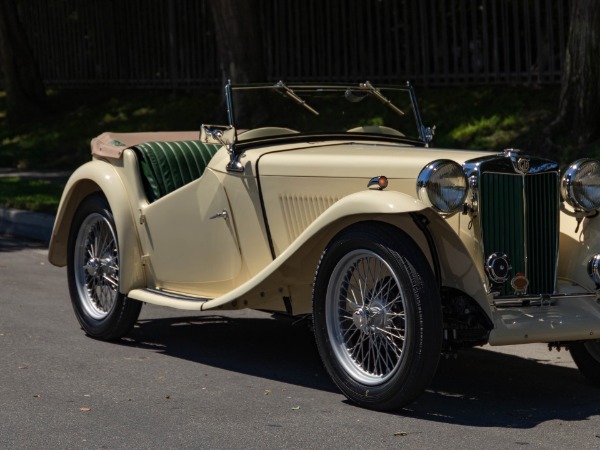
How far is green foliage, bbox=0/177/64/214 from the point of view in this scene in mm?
13180

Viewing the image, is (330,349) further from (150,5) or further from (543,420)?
(150,5)

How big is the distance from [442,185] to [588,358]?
148 centimetres

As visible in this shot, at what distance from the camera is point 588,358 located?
21.2ft

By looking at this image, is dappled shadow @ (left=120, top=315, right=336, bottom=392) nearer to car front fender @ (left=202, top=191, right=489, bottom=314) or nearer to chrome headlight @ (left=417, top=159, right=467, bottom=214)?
car front fender @ (left=202, top=191, right=489, bottom=314)

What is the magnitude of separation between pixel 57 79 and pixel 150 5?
3.80 meters

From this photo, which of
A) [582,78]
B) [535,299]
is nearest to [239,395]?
[535,299]

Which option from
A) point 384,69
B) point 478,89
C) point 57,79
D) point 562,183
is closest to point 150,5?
point 57,79

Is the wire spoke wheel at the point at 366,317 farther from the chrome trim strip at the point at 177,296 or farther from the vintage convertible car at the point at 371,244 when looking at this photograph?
the chrome trim strip at the point at 177,296

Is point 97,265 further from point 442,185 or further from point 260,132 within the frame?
point 442,185

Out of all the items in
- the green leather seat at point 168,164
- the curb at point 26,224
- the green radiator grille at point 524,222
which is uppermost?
the green leather seat at point 168,164

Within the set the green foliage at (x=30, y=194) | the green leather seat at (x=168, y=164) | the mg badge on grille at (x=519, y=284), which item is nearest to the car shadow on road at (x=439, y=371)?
the mg badge on grille at (x=519, y=284)

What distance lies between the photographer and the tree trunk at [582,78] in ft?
41.0

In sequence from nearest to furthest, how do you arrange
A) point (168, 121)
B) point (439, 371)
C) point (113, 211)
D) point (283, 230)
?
1. point (283, 230)
2. point (439, 371)
3. point (113, 211)
4. point (168, 121)

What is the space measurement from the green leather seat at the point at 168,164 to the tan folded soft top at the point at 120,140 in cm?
17
